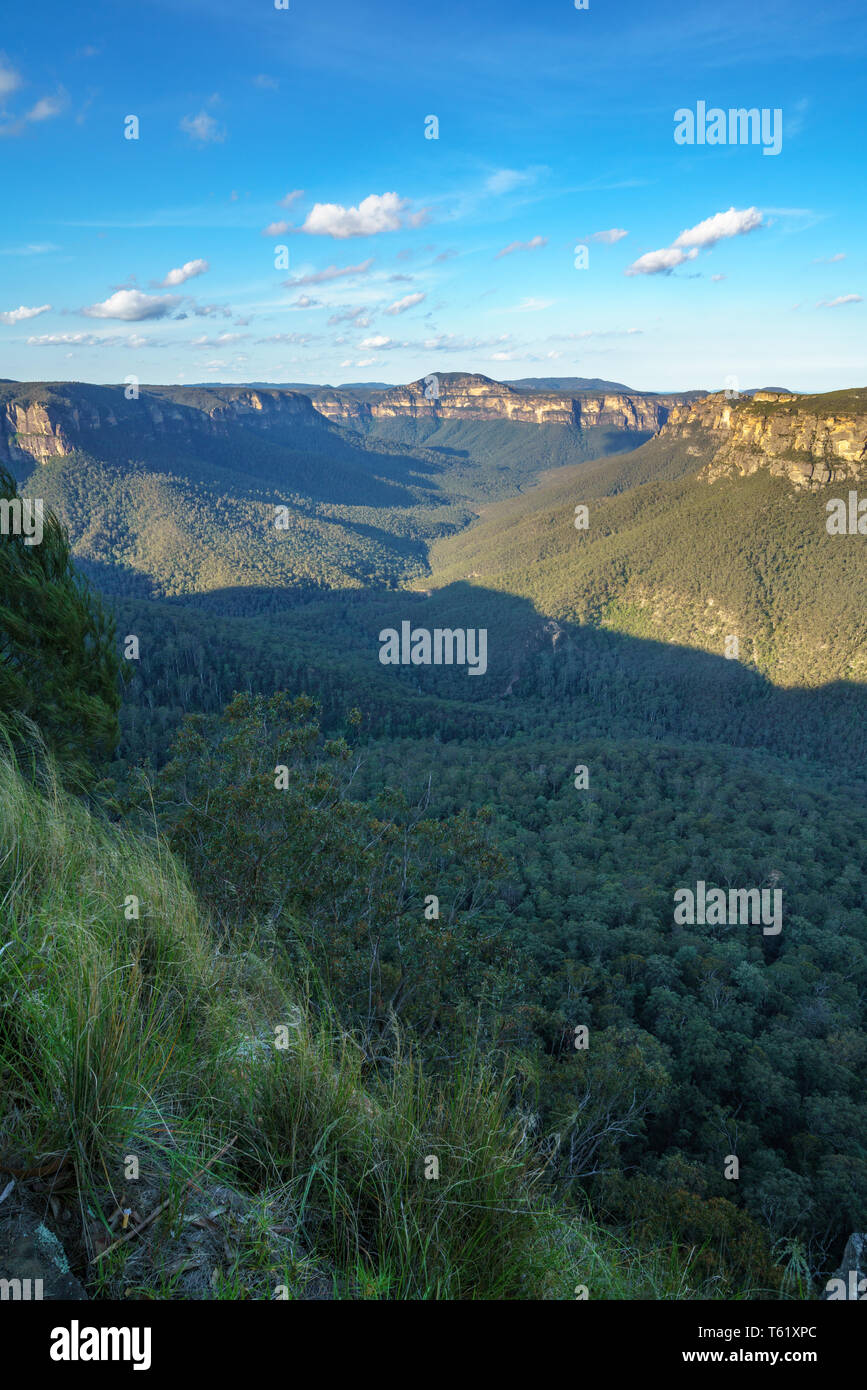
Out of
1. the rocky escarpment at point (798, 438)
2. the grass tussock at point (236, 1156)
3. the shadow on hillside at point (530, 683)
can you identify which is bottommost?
the shadow on hillside at point (530, 683)

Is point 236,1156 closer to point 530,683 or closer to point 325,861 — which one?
point 325,861

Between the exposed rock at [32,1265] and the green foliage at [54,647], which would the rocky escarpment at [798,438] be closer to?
the green foliage at [54,647]

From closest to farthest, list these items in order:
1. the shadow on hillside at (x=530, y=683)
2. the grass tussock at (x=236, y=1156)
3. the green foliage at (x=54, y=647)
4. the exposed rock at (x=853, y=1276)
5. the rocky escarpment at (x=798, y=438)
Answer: the grass tussock at (x=236, y=1156) → the exposed rock at (x=853, y=1276) → the green foliage at (x=54, y=647) → the shadow on hillside at (x=530, y=683) → the rocky escarpment at (x=798, y=438)

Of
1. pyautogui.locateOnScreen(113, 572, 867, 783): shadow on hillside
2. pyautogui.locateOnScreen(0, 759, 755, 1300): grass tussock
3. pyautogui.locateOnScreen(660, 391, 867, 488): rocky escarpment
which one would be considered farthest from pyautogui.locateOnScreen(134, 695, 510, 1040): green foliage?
pyautogui.locateOnScreen(660, 391, 867, 488): rocky escarpment

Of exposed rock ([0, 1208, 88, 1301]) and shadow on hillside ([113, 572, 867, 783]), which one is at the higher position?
exposed rock ([0, 1208, 88, 1301])

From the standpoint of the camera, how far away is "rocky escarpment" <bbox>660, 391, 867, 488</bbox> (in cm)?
9494

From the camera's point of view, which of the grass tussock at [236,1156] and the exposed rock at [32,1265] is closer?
the exposed rock at [32,1265]

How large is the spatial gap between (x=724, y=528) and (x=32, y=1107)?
112 meters

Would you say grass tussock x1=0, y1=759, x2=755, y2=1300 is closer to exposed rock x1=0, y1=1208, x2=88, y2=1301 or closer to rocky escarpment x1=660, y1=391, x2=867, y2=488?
exposed rock x1=0, y1=1208, x2=88, y2=1301

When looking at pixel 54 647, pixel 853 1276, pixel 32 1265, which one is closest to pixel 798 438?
pixel 54 647

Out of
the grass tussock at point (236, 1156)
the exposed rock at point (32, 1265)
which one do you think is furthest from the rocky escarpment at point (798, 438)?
the exposed rock at point (32, 1265)

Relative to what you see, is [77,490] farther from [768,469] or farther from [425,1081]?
Result: [425,1081]

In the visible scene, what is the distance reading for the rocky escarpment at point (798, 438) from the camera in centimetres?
9494
